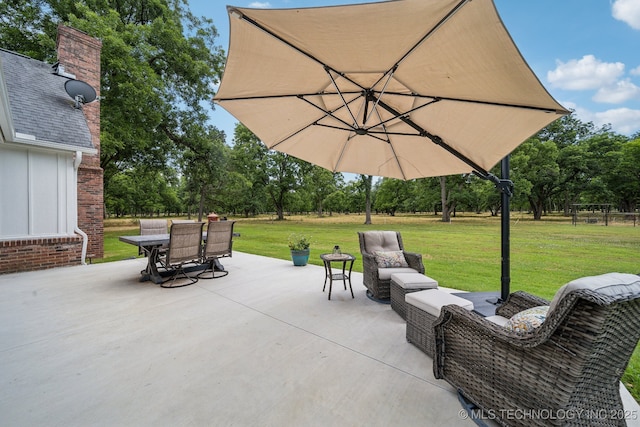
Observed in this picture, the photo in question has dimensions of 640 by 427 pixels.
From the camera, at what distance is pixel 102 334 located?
9.97 feet

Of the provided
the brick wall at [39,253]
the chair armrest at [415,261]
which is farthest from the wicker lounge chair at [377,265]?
the brick wall at [39,253]

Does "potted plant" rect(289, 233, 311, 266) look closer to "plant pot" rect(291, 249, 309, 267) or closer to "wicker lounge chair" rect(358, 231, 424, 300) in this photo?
"plant pot" rect(291, 249, 309, 267)

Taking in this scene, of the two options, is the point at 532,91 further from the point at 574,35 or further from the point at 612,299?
the point at 574,35

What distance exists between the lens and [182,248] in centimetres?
498

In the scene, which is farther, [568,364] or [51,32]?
[51,32]

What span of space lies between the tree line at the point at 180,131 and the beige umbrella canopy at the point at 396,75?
1011 cm

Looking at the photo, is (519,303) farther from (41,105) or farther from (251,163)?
(251,163)

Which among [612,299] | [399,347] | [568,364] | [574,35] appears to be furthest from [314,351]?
[574,35]

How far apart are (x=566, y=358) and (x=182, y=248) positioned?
5.27 m

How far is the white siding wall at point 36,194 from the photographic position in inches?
220

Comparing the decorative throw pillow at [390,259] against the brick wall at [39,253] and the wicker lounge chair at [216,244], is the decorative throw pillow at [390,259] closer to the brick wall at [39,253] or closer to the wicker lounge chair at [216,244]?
the wicker lounge chair at [216,244]

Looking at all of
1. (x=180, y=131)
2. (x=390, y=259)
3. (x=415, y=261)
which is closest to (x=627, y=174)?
(x=415, y=261)

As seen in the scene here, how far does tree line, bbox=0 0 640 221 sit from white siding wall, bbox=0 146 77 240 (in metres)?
4.27

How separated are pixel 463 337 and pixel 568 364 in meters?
0.64
